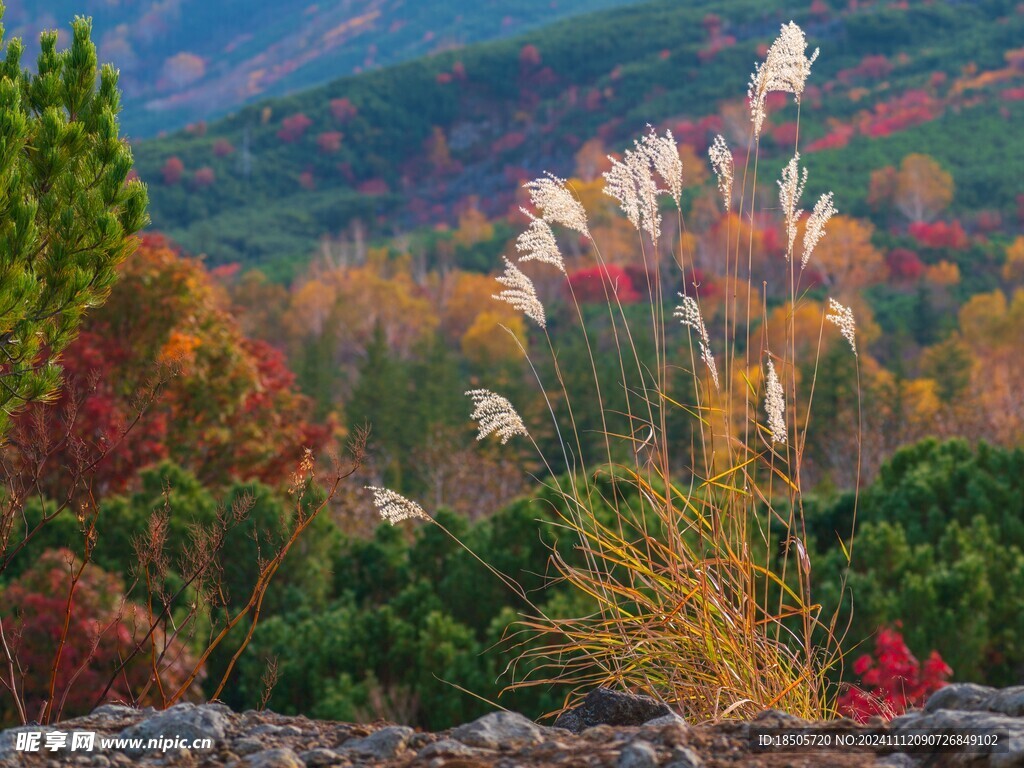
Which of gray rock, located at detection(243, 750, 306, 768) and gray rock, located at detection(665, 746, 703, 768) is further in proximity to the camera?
gray rock, located at detection(243, 750, 306, 768)

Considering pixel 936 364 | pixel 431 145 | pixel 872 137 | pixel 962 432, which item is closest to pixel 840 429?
pixel 962 432

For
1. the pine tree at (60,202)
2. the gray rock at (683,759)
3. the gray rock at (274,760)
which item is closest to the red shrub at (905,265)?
the pine tree at (60,202)

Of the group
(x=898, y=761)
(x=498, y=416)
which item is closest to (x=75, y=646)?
(x=498, y=416)

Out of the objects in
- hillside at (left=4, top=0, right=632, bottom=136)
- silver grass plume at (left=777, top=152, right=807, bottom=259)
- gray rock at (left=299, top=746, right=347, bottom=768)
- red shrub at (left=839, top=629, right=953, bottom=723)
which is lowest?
red shrub at (left=839, top=629, right=953, bottom=723)

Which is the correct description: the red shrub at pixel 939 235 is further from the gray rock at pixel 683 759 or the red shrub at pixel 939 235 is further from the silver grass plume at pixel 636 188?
the gray rock at pixel 683 759

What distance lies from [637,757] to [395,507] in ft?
3.34

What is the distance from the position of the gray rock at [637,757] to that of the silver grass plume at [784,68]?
1734 millimetres

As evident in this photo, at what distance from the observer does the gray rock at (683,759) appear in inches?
77.2

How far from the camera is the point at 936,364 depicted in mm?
27281

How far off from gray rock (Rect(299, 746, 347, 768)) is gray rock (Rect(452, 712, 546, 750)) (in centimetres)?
26

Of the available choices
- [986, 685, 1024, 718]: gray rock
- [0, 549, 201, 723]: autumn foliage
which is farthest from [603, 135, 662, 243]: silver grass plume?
[0, 549, 201, 723]: autumn foliage

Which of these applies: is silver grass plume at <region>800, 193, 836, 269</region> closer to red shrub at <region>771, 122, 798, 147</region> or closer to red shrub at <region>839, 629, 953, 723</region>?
red shrub at <region>839, 629, 953, 723</region>

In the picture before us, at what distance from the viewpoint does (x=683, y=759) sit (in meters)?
1.99

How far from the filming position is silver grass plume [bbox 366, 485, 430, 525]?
2797 mm
